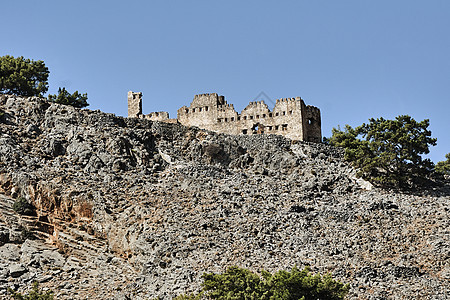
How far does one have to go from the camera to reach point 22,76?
76688 mm

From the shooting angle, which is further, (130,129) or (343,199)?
(130,129)

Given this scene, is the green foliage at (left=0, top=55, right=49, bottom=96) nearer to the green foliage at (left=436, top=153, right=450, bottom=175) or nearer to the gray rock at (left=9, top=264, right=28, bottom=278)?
the gray rock at (left=9, top=264, right=28, bottom=278)

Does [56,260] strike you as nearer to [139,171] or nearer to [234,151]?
[139,171]

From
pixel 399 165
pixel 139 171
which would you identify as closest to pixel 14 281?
pixel 139 171

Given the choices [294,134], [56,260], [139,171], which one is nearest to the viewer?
[56,260]

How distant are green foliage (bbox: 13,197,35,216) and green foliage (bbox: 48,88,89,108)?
20.2 meters

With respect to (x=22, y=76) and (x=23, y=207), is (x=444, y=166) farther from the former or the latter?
(x=22, y=76)

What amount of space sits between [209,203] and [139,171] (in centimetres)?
833

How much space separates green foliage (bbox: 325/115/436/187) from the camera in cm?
6131


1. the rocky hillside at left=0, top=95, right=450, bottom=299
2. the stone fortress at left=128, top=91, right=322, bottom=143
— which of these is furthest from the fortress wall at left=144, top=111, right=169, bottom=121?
the rocky hillside at left=0, top=95, right=450, bottom=299

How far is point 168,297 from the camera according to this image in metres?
44.4

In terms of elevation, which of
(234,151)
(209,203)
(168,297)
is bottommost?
(168,297)

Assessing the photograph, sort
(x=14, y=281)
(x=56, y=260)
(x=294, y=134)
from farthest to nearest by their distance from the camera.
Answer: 1. (x=294, y=134)
2. (x=56, y=260)
3. (x=14, y=281)

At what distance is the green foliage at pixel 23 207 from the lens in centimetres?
5622
